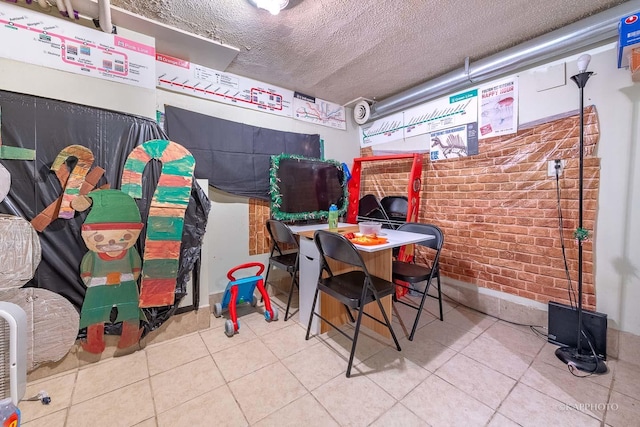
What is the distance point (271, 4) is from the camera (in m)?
1.57

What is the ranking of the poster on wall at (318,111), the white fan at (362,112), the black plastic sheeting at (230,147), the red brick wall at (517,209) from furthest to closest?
1. the white fan at (362,112)
2. the poster on wall at (318,111)
3. the black plastic sheeting at (230,147)
4. the red brick wall at (517,209)

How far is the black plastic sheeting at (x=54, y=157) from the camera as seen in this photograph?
1.49 meters

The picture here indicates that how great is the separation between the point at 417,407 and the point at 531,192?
6.22ft

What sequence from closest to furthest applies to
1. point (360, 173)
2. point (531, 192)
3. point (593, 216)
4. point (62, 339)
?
1. point (62, 339)
2. point (593, 216)
3. point (531, 192)
4. point (360, 173)

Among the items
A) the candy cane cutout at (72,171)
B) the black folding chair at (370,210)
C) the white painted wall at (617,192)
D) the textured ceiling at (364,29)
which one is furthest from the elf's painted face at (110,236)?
the white painted wall at (617,192)

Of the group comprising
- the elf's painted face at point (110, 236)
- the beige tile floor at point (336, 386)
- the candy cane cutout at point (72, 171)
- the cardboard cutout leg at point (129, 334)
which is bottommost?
the beige tile floor at point (336, 386)

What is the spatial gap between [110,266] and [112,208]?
398 millimetres

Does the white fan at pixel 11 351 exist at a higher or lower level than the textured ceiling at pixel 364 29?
lower

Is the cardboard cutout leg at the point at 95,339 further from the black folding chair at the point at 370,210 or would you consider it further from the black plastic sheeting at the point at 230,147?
the black folding chair at the point at 370,210

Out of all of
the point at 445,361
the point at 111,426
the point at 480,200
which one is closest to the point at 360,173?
the point at 480,200

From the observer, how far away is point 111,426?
1.24m

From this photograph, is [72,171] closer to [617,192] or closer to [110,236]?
[110,236]

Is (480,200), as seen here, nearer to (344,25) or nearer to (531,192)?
(531,192)

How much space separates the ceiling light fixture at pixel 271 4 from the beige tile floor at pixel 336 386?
7.54ft
